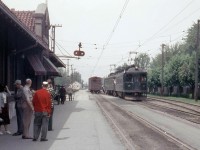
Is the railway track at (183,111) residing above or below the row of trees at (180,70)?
below

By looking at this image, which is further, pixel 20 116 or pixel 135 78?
pixel 135 78

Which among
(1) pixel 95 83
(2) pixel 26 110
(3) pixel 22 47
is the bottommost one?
(2) pixel 26 110

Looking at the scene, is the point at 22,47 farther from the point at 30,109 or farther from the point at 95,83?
the point at 95,83

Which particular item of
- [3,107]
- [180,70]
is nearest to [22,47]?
[3,107]

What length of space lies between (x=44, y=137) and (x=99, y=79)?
7526 centimetres

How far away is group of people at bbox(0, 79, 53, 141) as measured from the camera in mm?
12961

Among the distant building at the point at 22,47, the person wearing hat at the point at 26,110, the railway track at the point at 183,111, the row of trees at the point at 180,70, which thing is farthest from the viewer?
the row of trees at the point at 180,70

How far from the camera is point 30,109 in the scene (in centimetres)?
1353

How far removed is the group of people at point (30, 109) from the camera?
13.0m

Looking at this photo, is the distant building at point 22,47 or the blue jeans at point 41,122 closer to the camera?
the blue jeans at point 41,122

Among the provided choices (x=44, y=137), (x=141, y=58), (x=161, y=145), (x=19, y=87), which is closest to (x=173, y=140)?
(x=161, y=145)

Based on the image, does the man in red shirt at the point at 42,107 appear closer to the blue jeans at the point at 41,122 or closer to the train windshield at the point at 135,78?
the blue jeans at the point at 41,122

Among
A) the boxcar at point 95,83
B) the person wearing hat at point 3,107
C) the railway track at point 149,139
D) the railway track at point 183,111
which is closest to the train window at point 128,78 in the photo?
the railway track at point 183,111

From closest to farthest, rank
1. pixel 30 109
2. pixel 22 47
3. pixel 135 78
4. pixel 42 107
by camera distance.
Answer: pixel 42 107 < pixel 30 109 < pixel 22 47 < pixel 135 78
